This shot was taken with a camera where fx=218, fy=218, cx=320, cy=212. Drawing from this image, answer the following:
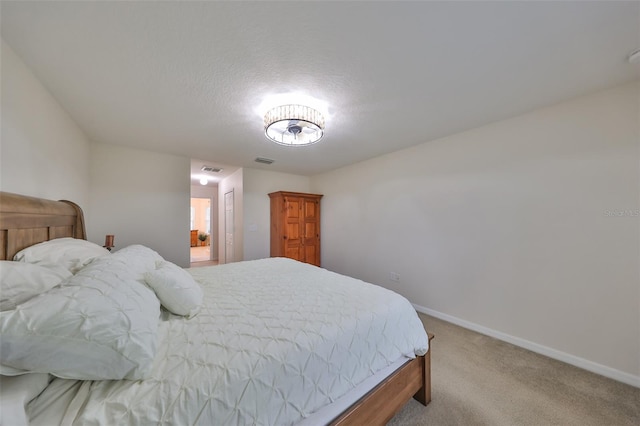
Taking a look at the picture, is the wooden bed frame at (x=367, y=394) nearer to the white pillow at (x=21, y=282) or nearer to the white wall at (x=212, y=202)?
the white pillow at (x=21, y=282)

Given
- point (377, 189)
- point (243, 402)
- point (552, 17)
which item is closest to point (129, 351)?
point (243, 402)

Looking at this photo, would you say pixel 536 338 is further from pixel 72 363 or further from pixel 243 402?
pixel 72 363

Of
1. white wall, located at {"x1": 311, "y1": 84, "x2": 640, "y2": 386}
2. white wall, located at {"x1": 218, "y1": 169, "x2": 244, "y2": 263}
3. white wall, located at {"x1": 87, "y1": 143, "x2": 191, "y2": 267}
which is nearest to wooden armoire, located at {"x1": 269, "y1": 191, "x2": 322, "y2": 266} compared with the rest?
white wall, located at {"x1": 218, "y1": 169, "x2": 244, "y2": 263}

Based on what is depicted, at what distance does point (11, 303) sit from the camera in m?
0.81

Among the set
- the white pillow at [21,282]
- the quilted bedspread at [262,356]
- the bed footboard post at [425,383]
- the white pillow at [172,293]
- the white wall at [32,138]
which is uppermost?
the white wall at [32,138]

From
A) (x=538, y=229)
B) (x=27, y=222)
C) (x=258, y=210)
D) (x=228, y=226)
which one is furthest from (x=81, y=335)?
(x=228, y=226)

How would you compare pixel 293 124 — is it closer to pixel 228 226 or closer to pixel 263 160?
pixel 263 160

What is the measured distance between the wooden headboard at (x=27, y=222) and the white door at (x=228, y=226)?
3033mm

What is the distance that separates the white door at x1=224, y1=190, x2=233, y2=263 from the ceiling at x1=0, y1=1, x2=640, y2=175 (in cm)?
280

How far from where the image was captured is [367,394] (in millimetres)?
1179

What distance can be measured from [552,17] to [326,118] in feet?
5.38

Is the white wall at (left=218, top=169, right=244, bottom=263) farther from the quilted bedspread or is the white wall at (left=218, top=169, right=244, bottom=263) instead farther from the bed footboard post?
the bed footboard post

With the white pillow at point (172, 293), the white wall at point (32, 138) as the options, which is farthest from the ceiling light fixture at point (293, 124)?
the white wall at point (32, 138)

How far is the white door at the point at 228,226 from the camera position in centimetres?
495
